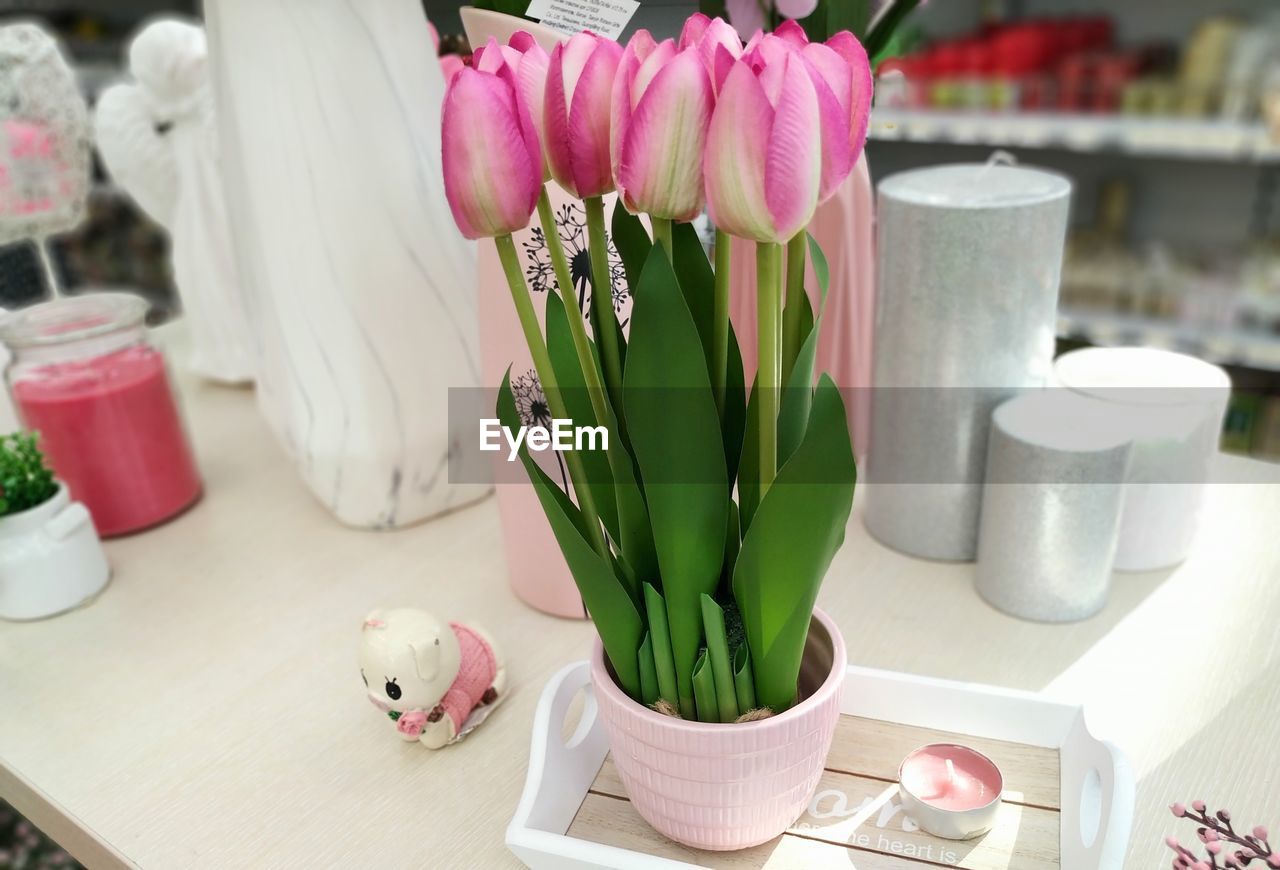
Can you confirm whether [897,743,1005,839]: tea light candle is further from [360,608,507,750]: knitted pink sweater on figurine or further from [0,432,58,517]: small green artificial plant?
[0,432,58,517]: small green artificial plant

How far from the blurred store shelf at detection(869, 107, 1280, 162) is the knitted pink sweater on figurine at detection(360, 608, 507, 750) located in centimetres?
98

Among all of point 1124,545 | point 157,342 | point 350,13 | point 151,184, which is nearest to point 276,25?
point 350,13

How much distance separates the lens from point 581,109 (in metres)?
0.34

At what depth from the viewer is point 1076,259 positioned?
171 centimetres

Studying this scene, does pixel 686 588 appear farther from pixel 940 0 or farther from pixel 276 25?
pixel 940 0

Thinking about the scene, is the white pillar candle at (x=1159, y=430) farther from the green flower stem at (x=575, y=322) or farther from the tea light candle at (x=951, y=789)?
the green flower stem at (x=575, y=322)

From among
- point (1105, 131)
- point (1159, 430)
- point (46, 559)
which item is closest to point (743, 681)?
point (1159, 430)

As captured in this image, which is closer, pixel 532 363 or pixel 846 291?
pixel 532 363

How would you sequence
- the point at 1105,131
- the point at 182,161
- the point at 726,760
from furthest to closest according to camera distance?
the point at 1105,131 < the point at 182,161 < the point at 726,760

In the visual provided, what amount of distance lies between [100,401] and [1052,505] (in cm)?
64

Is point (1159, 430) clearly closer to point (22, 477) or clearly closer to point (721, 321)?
point (721, 321)

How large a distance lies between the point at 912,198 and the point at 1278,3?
4.15 feet

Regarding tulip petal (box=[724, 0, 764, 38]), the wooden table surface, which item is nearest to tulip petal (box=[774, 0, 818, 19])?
tulip petal (box=[724, 0, 764, 38])

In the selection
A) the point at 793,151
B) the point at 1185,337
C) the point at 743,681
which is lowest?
the point at 1185,337
